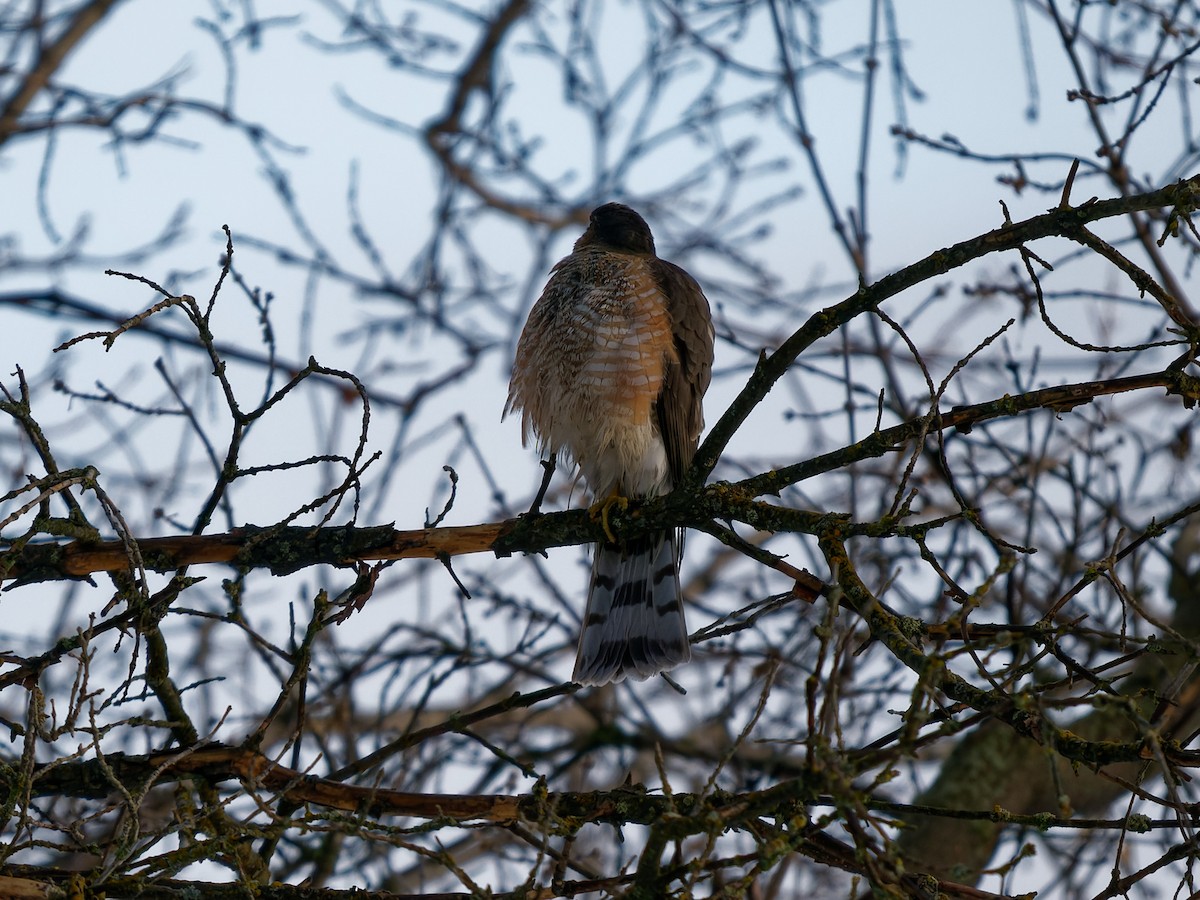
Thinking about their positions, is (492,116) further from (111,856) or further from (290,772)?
(111,856)

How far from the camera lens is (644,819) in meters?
2.76

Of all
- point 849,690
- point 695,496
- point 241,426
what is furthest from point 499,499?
point 241,426

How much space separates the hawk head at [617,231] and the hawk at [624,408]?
363 millimetres

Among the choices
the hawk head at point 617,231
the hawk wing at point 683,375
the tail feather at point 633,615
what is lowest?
the tail feather at point 633,615

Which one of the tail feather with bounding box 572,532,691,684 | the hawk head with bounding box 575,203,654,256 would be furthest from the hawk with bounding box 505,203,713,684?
the hawk head with bounding box 575,203,654,256

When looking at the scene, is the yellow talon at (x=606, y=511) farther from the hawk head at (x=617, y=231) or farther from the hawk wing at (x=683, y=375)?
the hawk head at (x=617, y=231)

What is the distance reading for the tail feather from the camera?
425cm

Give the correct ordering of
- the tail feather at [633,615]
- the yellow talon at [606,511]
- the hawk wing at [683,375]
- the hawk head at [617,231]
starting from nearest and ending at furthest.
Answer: the yellow talon at [606,511]
the tail feather at [633,615]
the hawk wing at [683,375]
the hawk head at [617,231]

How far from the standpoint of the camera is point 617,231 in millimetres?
5262

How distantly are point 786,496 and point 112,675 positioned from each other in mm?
3698

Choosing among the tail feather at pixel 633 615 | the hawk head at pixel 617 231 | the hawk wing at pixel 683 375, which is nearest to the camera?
the tail feather at pixel 633 615

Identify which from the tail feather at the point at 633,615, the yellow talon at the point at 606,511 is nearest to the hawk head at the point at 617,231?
the tail feather at the point at 633,615

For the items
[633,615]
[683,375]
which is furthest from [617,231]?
[633,615]

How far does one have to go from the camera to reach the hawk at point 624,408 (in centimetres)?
435
